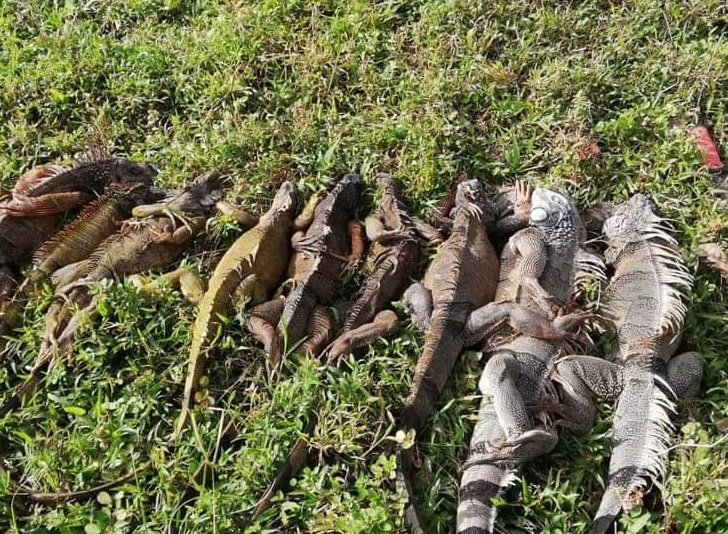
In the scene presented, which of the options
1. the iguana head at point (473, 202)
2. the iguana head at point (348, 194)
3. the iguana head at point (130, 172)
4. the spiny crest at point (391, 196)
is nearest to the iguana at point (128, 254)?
the iguana head at point (130, 172)

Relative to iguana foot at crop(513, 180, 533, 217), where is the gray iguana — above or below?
below

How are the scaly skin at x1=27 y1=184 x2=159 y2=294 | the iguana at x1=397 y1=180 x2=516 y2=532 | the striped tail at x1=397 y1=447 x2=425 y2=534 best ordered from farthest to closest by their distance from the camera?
the scaly skin at x1=27 y1=184 x2=159 y2=294
the iguana at x1=397 y1=180 x2=516 y2=532
the striped tail at x1=397 y1=447 x2=425 y2=534

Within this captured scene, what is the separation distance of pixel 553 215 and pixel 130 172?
11.7 feet

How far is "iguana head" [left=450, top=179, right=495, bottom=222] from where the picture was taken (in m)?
5.43

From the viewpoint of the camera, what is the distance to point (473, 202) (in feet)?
18.0

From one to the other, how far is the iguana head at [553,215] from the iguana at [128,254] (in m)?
2.64

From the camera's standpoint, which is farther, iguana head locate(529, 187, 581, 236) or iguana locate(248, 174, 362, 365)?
iguana head locate(529, 187, 581, 236)

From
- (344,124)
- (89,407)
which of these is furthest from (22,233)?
(344,124)

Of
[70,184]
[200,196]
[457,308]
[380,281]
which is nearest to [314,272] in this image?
[380,281]

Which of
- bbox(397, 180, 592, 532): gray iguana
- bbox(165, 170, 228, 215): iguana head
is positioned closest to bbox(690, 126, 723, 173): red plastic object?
bbox(397, 180, 592, 532): gray iguana

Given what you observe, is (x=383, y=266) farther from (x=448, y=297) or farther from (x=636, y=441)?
(x=636, y=441)

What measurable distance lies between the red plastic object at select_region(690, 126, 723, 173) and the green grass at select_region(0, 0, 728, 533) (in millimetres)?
121

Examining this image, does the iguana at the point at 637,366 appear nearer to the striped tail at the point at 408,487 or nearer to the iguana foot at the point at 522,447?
the iguana foot at the point at 522,447

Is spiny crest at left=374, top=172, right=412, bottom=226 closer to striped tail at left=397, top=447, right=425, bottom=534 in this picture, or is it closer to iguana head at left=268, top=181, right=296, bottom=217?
iguana head at left=268, top=181, right=296, bottom=217
